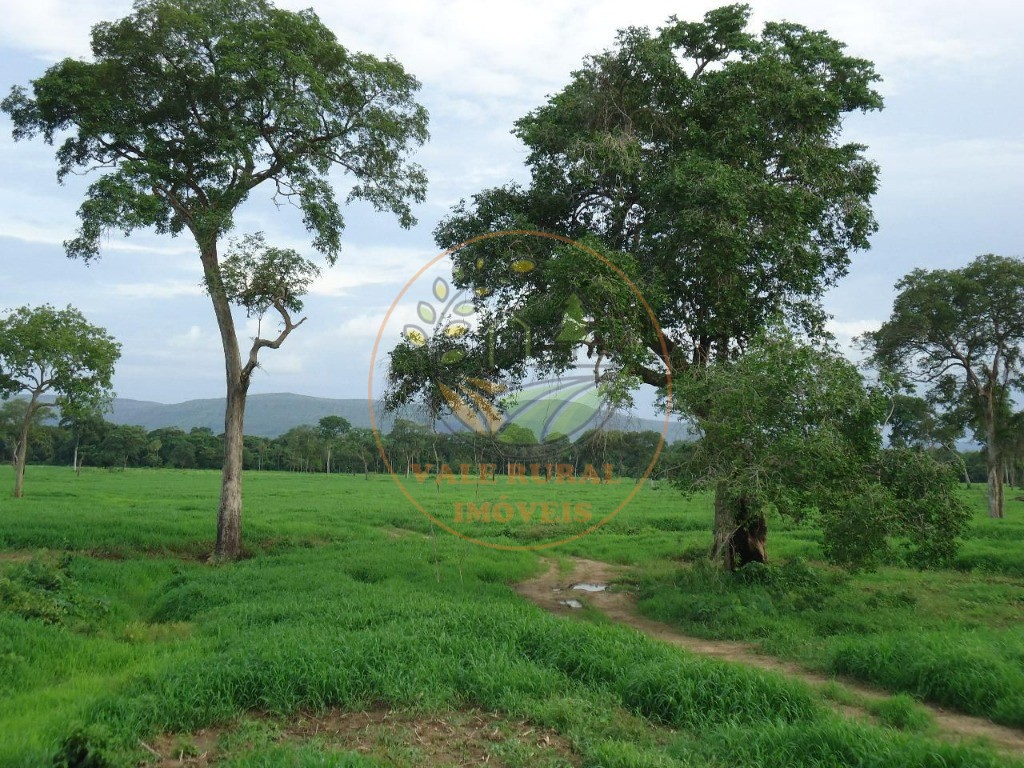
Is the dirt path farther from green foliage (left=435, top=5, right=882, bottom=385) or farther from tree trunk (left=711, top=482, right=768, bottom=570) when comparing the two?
green foliage (left=435, top=5, right=882, bottom=385)

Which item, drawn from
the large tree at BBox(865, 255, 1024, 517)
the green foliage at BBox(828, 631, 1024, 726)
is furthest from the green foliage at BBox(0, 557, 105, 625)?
the large tree at BBox(865, 255, 1024, 517)

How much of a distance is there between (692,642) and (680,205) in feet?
24.0

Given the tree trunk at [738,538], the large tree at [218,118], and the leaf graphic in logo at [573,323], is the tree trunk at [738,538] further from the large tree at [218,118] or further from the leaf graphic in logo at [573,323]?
the large tree at [218,118]

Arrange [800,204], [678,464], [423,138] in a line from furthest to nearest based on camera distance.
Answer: [423,138], [800,204], [678,464]

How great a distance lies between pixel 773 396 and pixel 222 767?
8.73m

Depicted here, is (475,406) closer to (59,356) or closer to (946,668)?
(946,668)

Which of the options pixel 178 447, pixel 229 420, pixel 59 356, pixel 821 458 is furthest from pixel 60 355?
pixel 178 447

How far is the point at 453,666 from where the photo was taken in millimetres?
7051

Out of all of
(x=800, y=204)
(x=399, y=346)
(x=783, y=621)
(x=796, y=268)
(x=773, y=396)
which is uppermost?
(x=800, y=204)

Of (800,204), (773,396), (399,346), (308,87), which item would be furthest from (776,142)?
(308,87)

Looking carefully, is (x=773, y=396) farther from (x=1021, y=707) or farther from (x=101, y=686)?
(x=101, y=686)

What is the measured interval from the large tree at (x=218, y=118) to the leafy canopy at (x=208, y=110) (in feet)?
0.09

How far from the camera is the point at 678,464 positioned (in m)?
11.6

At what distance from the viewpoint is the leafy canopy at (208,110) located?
14.9 metres
